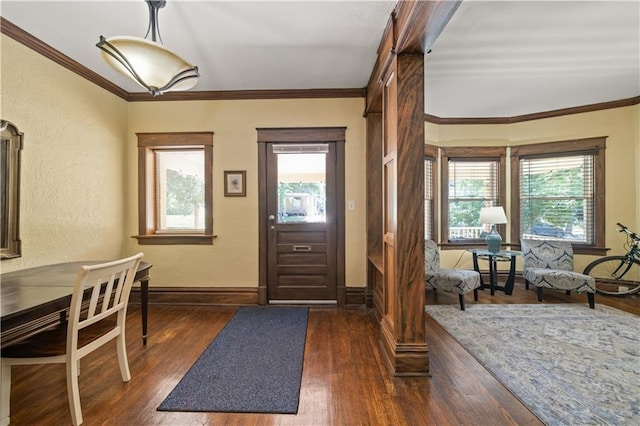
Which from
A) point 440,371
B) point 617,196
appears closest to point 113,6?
point 440,371

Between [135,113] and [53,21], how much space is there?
1380 mm

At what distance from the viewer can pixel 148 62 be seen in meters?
1.86

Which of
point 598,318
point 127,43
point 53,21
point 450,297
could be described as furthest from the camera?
point 450,297

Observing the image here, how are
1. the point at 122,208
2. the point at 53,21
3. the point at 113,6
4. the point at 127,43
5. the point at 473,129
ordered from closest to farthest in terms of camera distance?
the point at 127,43 → the point at 113,6 → the point at 53,21 → the point at 122,208 → the point at 473,129

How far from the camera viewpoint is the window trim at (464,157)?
4.51 meters

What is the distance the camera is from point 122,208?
138 inches

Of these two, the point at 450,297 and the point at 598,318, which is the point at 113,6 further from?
the point at 598,318

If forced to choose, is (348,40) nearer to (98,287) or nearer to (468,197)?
(98,287)

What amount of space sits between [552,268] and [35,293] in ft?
17.4

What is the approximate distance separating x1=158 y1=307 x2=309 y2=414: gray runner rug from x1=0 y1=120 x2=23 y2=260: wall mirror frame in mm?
1775

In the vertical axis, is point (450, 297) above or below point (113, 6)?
below

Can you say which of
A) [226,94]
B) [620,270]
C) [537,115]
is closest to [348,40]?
[226,94]

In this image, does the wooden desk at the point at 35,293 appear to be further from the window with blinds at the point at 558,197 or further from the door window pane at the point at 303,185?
the window with blinds at the point at 558,197

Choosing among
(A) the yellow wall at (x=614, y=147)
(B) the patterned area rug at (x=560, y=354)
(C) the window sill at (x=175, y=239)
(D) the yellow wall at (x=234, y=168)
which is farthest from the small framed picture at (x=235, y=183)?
(A) the yellow wall at (x=614, y=147)
